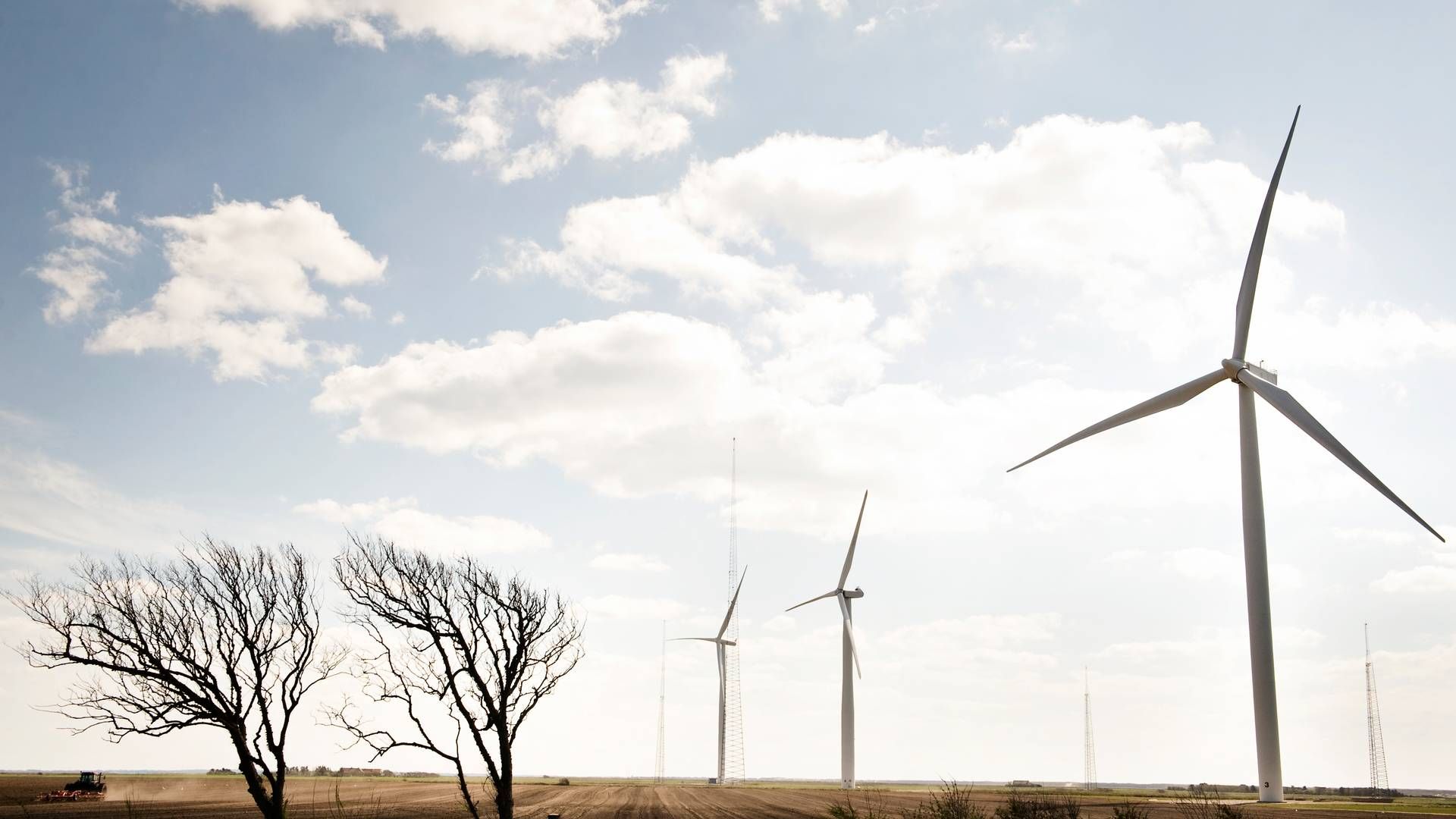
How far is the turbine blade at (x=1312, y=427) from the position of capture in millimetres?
44531

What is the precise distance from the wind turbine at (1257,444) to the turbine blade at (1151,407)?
0.04 m

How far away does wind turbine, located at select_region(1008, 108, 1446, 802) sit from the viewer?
5294 cm

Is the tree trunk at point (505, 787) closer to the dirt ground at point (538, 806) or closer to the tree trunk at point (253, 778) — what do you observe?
the tree trunk at point (253, 778)

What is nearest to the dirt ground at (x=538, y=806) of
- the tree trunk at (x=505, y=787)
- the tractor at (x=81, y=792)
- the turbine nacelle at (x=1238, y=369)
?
the tractor at (x=81, y=792)

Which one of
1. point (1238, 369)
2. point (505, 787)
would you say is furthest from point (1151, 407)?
point (505, 787)

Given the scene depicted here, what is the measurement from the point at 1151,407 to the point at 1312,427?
32.1ft

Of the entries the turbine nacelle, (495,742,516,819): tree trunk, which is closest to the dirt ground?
(495,742,516,819): tree trunk

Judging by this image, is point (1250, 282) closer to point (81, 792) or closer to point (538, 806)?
point (538, 806)

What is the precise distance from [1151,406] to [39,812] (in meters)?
66.9

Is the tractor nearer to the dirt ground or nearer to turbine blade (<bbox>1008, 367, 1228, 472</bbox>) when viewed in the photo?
the dirt ground

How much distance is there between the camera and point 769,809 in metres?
67.8

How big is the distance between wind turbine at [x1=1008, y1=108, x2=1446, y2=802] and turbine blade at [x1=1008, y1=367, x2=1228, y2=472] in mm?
42

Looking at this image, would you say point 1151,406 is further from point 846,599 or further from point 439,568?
point 846,599

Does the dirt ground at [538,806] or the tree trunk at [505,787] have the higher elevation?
the tree trunk at [505,787]
